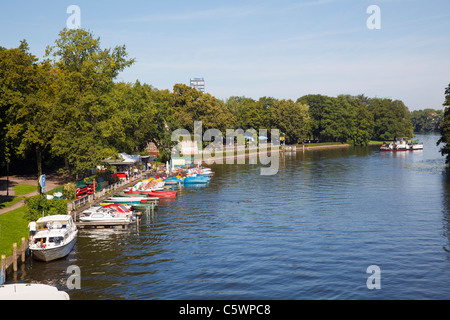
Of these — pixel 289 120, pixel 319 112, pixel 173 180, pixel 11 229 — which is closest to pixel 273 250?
pixel 11 229

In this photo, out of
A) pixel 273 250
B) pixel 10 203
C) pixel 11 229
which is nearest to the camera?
pixel 11 229

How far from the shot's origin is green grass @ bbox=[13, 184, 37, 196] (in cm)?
5183

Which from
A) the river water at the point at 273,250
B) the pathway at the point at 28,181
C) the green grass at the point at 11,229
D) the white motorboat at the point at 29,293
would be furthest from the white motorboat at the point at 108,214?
the white motorboat at the point at 29,293

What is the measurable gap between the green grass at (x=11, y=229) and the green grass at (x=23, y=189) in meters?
11.2

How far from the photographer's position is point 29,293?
2256 centimetres

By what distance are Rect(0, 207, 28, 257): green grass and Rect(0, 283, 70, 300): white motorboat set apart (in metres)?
9.94

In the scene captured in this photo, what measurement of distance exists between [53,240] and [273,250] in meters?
18.5

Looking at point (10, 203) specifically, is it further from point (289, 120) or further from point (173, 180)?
point (289, 120)

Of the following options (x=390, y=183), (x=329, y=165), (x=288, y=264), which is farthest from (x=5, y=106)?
(x=329, y=165)

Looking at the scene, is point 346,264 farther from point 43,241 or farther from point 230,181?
point 230,181

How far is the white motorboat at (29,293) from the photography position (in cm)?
2228

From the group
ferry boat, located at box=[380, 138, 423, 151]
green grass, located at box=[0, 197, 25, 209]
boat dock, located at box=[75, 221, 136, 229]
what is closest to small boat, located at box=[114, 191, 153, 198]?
boat dock, located at box=[75, 221, 136, 229]

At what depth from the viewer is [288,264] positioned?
108 ft
